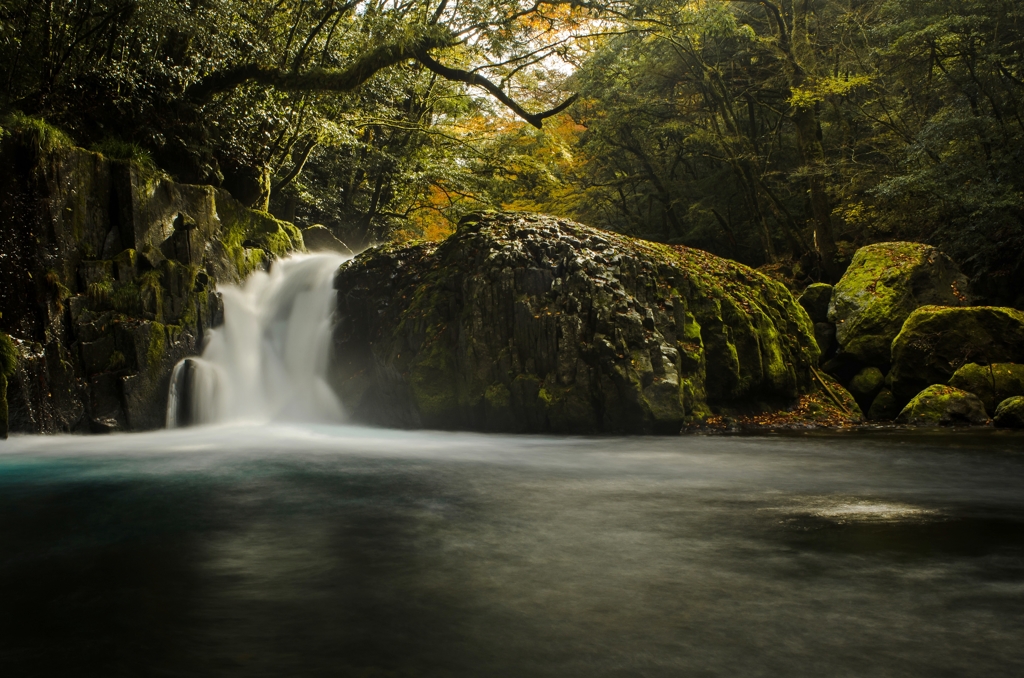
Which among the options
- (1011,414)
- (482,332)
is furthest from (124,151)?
(1011,414)

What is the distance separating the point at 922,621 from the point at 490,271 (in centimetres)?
785

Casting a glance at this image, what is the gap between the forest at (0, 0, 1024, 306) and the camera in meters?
12.1

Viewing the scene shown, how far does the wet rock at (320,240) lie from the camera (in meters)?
19.3

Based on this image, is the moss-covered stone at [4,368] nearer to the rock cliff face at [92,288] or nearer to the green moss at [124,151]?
the rock cliff face at [92,288]

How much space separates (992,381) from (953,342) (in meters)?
0.85

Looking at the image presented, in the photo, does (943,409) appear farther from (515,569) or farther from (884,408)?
(515,569)

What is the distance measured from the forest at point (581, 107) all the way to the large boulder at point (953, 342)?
2681 mm

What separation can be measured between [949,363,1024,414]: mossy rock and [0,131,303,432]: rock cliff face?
38.9ft

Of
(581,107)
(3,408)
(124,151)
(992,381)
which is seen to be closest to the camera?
(3,408)

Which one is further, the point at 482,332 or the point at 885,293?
the point at 885,293

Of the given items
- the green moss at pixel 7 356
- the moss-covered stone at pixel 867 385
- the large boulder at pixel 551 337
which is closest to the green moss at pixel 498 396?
the large boulder at pixel 551 337

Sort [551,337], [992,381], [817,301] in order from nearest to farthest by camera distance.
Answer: [551,337]
[992,381]
[817,301]

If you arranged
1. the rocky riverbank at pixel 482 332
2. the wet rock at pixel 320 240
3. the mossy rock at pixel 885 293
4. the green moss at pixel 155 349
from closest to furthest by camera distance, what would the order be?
the rocky riverbank at pixel 482 332, the green moss at pixel 155 349, the mossy rock at pixel 885 293, the wet rock at pixel 320 240

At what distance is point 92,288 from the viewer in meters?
10.1
